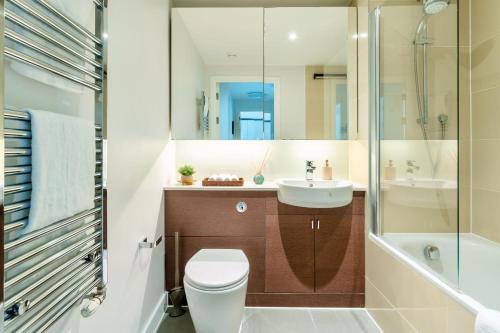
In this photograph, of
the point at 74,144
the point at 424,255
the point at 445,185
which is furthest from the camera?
the point at 424,255

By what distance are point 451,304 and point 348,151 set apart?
1475 millimetres

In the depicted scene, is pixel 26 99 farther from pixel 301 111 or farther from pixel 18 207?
pixel 301 111

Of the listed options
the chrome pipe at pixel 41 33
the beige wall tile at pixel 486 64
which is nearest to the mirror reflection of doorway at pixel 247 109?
the beige wall tile at pixel 486 64

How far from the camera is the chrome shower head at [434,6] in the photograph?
1.29m

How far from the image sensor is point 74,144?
0.82 metres

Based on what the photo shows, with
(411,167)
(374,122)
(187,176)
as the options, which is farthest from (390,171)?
(187,176)

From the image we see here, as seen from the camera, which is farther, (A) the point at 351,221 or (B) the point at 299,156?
(B) the point at 299,156

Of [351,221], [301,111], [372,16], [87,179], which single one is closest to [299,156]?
[301,111]

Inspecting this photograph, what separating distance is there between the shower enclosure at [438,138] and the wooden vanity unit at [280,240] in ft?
0.90

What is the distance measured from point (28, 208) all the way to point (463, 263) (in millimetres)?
1928

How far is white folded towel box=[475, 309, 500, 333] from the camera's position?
856 mm

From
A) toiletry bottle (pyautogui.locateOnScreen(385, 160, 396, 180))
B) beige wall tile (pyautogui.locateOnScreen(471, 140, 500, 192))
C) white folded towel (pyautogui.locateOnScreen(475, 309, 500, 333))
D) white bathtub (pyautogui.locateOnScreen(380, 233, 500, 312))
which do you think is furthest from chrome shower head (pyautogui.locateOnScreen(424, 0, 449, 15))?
white folded towel (pyautogui.locateOnScreen(475, 309, 500, 333))

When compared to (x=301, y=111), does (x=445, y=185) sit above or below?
below

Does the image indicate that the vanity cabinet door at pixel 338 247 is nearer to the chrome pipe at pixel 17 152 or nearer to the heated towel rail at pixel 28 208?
the heated towel rail at pixel 28 208
